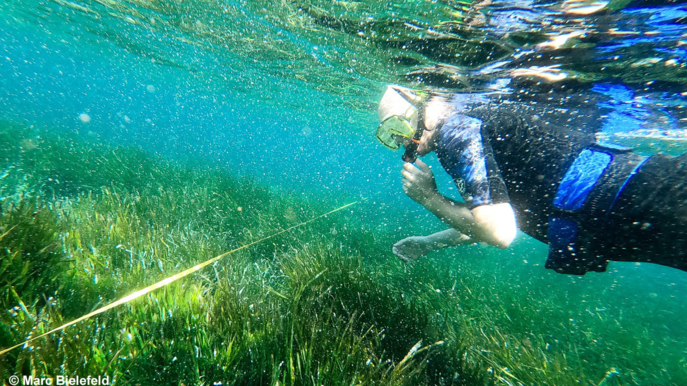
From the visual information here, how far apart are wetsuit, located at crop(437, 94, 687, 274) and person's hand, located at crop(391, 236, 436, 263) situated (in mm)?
1298

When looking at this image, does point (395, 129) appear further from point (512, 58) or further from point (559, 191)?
point (512, 58)

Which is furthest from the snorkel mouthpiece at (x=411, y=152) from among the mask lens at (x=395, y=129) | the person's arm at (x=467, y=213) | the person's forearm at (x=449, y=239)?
the person's forearm at (x=449, y=239)

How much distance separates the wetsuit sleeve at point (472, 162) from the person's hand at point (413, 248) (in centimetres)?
167

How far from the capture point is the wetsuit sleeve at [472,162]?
2137 millimetres

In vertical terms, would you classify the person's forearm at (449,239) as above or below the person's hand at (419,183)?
below

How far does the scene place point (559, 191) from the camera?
235 cm

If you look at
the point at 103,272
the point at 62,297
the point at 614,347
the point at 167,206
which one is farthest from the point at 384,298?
the point at 167,206

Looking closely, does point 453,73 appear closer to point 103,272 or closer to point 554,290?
point 554,290

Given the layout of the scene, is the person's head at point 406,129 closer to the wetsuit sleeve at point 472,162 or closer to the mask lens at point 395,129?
the mask lens at point 395,129

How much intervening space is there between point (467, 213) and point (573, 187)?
97 cm

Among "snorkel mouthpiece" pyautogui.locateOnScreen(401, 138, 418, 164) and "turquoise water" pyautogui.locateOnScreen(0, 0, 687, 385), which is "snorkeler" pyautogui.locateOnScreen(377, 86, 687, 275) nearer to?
"snorkel mouthpiece" pyautogui.locateOnScreen(401, 138, 418, 164)

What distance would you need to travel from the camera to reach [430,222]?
51.1 ft

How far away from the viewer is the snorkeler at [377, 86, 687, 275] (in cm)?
202

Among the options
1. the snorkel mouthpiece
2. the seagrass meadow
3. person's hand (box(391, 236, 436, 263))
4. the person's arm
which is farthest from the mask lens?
the seagrass meadow
